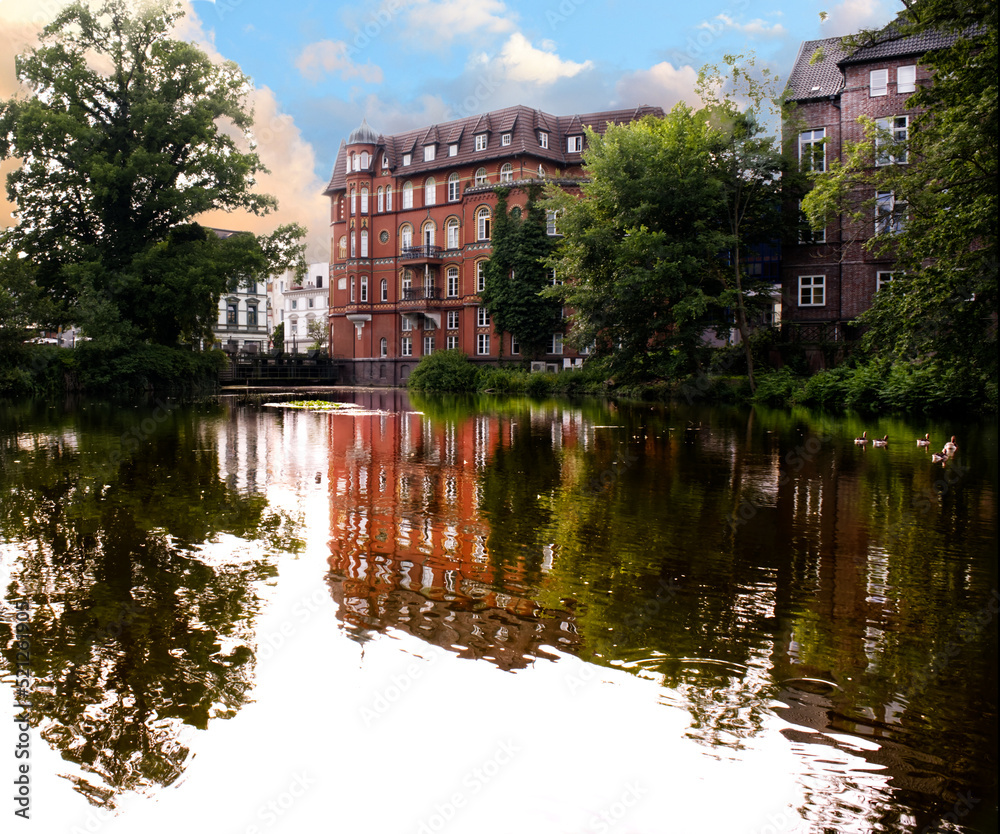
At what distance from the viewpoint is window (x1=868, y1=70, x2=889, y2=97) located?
38.0 meters

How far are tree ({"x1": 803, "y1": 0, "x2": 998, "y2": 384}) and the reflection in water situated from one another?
39.0ft

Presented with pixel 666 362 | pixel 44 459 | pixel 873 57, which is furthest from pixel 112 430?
pixel 873 57

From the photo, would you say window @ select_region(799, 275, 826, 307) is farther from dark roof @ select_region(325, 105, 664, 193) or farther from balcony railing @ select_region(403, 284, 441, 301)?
balcony railing @ select_region(403, 284, 441, 301)

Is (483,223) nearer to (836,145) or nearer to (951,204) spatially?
(836,145)

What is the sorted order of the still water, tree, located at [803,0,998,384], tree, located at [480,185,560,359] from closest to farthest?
the still water < tree, located at [803,0,998,384] < tree, located at [480,185,560,359]

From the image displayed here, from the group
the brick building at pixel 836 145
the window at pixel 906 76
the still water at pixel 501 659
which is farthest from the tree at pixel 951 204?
the window at pixel 906 76

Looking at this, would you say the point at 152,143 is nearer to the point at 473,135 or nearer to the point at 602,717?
the point at 473,135

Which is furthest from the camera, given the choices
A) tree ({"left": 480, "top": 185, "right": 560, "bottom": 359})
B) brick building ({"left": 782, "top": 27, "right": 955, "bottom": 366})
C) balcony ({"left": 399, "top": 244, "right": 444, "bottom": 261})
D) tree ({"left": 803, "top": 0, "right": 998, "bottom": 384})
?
balcony ({"left": 399, "top": 244, "right": 444, "bottom": 261})

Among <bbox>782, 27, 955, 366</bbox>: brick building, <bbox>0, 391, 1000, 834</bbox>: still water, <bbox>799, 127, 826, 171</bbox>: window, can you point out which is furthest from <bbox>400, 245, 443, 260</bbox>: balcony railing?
<bbox>0, 391, 1000, 834</bbox>: still water

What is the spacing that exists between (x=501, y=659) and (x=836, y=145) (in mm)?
41790

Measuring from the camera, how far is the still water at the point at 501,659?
3488mm

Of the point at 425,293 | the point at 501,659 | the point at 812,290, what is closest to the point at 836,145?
the point at 812,290

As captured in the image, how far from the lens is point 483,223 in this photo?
5916 cm

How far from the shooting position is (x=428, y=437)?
717 inches
